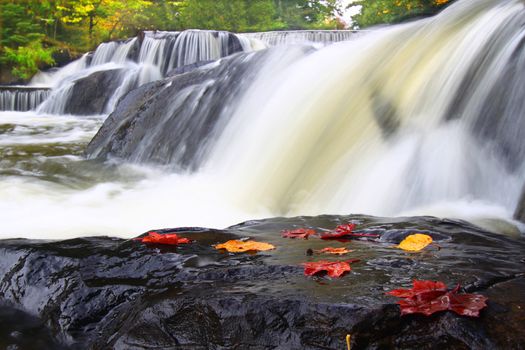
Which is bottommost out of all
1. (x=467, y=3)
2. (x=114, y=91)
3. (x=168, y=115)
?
(x=114, y=91)

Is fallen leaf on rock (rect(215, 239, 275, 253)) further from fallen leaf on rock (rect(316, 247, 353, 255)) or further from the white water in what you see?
the white water

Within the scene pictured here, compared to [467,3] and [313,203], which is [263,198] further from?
[467,3]

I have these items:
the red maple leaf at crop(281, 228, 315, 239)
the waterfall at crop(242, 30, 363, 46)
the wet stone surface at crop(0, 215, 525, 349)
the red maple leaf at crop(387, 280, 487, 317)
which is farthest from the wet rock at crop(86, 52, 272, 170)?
the waterfall at crop(242, 30, 363, 46)

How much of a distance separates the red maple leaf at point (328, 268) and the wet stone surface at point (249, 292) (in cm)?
4

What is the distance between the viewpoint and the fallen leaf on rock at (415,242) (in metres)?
2.19

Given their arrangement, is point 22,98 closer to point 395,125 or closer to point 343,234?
point 395,125

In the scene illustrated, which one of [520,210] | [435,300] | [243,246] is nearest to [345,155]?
[520,210]

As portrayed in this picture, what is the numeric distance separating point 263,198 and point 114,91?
35.3 feet

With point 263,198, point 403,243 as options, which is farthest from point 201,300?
point 263,198

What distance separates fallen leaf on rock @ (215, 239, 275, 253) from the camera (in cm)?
224

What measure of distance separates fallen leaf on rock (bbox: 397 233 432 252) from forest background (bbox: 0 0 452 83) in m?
11.9

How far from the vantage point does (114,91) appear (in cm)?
1412

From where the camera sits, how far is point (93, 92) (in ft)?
45.7

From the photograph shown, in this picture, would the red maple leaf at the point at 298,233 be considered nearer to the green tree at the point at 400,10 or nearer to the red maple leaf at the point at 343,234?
the red maple leaf at the point at 343,234
